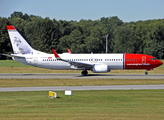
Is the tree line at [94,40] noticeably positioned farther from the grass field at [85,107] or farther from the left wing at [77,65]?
the grass field at [85,107]

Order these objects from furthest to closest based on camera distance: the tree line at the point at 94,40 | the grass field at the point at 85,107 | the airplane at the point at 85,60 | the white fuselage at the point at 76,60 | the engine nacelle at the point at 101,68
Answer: the tree line at the point at 94,40
the white fuselage at the point at 76,60
the airplane at the point at 85,60
the engine nacelle at the point at 101,68
the grass field at the point at 85,107

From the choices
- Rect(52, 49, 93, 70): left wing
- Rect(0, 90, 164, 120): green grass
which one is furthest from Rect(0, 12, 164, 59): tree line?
Rect(0, 90, 164, 120): green grass

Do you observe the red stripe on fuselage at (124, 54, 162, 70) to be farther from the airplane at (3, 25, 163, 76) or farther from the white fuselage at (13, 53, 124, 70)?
the white fuselage at (13, 53, 124, 70)

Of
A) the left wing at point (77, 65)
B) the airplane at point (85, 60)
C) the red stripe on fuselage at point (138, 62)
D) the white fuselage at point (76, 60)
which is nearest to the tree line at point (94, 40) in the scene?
the airplane at point (85, 60)

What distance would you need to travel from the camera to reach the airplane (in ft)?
151

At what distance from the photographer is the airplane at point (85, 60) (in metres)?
46.0

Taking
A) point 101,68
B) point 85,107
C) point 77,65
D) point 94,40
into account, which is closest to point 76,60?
point 77,65

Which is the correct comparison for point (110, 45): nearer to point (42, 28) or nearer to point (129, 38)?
point (129, 38)

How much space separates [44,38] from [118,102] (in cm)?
11588

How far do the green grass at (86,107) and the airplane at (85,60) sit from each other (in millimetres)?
21787

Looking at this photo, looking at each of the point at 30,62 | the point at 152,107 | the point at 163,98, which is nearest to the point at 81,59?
the point at 30,62

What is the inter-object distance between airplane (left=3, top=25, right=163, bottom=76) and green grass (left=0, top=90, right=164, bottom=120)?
21787 millimetres

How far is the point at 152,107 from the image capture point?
18672mm

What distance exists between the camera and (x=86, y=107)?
1877 cm
